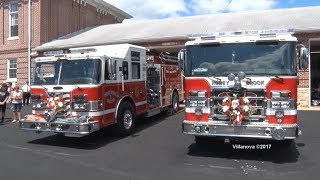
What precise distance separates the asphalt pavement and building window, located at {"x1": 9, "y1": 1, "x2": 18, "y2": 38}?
54.9 ft

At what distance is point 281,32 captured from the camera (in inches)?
313

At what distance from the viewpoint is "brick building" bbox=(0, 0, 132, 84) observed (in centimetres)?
2520

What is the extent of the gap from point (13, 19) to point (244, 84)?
2263 centimetres

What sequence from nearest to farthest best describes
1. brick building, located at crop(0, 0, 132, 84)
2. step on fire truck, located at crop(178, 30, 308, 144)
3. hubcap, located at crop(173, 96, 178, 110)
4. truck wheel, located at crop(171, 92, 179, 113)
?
step on fire truck, located at crop(178, 30, 308, 144) → truck wheel, located at crop(171, 92, 179, 113) → hubcap, located at crop(173, 96, 178, 110) → brick building, located at crop(0, 0, 132, 84)

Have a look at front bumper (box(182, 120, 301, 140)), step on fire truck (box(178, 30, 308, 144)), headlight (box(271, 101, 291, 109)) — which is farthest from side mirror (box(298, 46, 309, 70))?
front bumper (box(182, 120, 301, 140))

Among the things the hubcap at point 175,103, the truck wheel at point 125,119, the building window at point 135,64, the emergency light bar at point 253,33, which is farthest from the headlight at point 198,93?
the hubcap at point 175,103

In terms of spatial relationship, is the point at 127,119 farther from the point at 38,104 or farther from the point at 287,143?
the point at 287,143

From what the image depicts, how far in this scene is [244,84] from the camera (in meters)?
7.86

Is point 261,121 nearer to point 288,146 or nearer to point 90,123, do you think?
point 288,146

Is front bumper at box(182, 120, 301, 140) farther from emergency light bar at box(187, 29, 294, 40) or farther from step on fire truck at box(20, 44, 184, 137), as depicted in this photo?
step on fire truck at box(20, 44, 184, 137)

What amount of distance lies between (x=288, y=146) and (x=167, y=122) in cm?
538

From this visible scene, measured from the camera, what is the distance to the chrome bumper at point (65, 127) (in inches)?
368

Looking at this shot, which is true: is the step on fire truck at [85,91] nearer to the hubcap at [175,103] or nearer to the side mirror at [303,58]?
the hubcap at [175,103]

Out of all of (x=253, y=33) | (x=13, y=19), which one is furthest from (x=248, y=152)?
(x=13, y=19)
